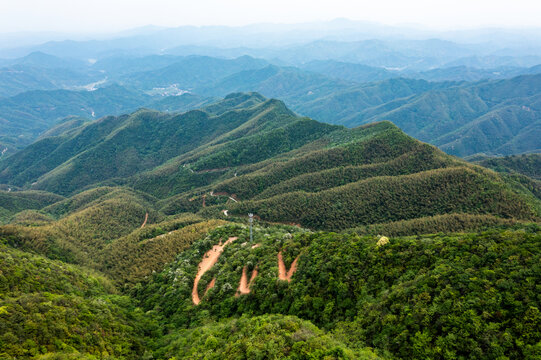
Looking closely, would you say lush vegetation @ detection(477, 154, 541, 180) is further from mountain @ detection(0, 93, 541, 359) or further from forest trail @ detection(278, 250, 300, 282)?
forest trail @ detection(278, 250, 300, 282)

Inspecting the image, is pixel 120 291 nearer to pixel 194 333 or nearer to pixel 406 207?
pixel 194 333

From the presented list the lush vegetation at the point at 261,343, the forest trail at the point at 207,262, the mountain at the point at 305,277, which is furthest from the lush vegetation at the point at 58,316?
the forest trail at the point at 207,262

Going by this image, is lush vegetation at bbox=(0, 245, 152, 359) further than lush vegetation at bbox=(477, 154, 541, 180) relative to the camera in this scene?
No

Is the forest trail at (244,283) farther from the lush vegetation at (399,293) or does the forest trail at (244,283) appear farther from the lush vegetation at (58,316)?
the lush vegetation at (58,316)

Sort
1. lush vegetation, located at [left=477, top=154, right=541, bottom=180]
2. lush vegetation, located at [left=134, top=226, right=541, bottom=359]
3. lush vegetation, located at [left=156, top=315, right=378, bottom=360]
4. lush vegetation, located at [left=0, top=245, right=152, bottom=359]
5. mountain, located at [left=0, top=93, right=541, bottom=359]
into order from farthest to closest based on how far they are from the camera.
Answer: lush vegetation, located at [left=477, top=154, right=541, bottom=180]
lush vegetation, located at [left=0, top=245, right=152, bottom=359]
mountain, located at [left=0, top=93, right=541, bottom=359]
lush vegetation, located at [left=156, top=315, right=378, bottom=360]
lush vegetation, located at [left=134, top=226, right=541, bottom=359]

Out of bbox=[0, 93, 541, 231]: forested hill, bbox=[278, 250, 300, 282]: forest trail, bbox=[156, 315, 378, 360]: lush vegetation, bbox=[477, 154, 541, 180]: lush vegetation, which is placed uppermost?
bbox=[156, 315, 378, 360]: lush vegetation

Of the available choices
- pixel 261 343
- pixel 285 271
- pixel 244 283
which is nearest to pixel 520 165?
pixel 285 271

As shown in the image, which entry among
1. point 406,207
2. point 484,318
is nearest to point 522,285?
point 484,318

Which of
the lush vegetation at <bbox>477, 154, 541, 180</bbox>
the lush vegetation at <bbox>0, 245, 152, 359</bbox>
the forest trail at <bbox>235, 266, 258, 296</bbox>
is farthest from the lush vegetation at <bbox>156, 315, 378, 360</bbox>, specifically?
the lush vegetation at <bbox>477, 154, 541, 180</bbox>

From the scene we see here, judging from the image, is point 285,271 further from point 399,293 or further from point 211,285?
point 399,293
